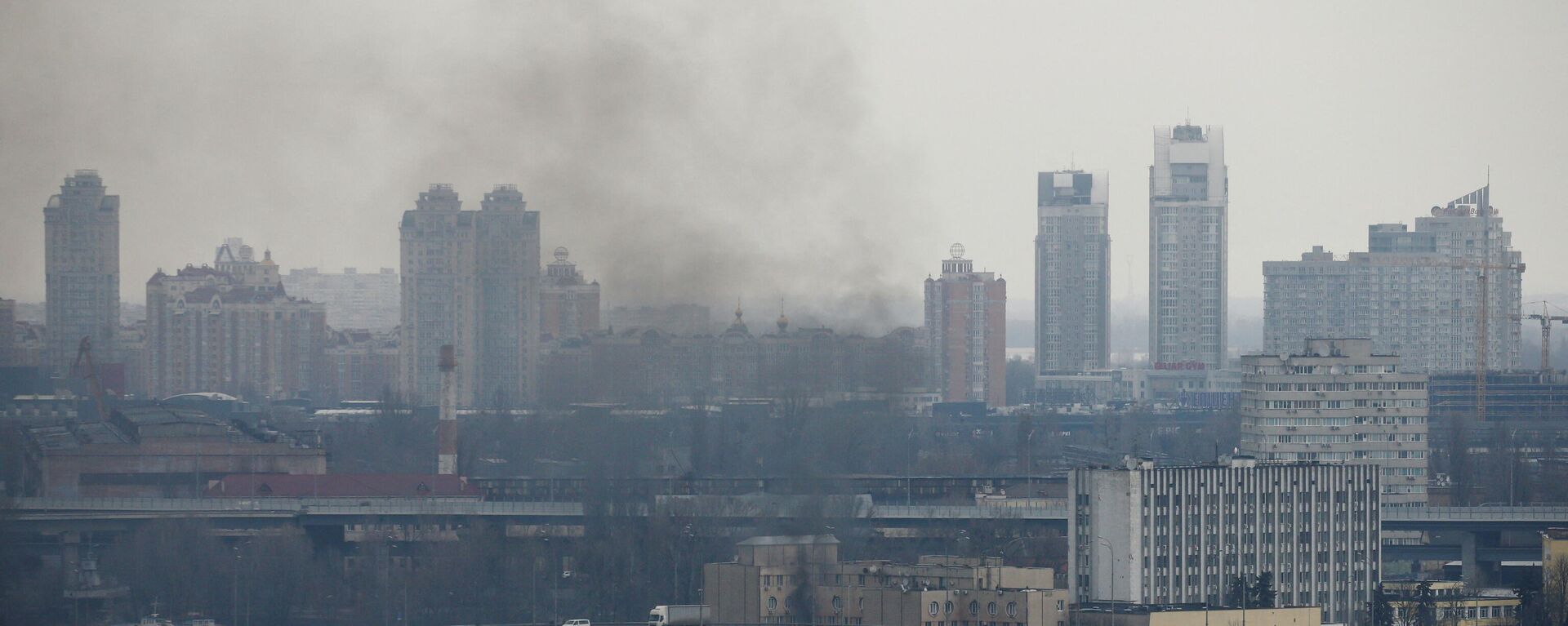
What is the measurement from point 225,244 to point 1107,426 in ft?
89.9

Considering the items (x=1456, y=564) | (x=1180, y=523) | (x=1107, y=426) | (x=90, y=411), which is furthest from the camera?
(x=1107, y=426)

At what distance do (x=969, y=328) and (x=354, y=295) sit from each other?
73.7ft

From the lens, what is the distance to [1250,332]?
139000 mm

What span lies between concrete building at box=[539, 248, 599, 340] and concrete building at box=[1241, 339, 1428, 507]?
11.6 m

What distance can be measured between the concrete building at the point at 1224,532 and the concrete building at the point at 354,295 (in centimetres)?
5384

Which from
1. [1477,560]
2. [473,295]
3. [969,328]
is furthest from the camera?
[969,328]

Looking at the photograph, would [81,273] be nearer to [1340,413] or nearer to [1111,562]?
[1340,413]

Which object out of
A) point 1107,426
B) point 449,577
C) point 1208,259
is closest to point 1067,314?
point 1208,259

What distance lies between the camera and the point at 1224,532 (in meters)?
30.3

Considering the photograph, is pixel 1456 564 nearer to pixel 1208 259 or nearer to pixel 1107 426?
pixel 1107 426

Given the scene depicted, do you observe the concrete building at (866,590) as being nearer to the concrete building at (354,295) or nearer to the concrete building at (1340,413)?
the concrete building at (1340,413)

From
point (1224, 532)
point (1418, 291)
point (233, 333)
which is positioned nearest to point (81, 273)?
point (233, 333)

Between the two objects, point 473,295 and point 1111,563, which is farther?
point 473,295

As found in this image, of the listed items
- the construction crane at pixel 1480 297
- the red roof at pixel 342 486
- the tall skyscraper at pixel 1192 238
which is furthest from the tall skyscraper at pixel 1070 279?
the red roof at pixel 342 486
